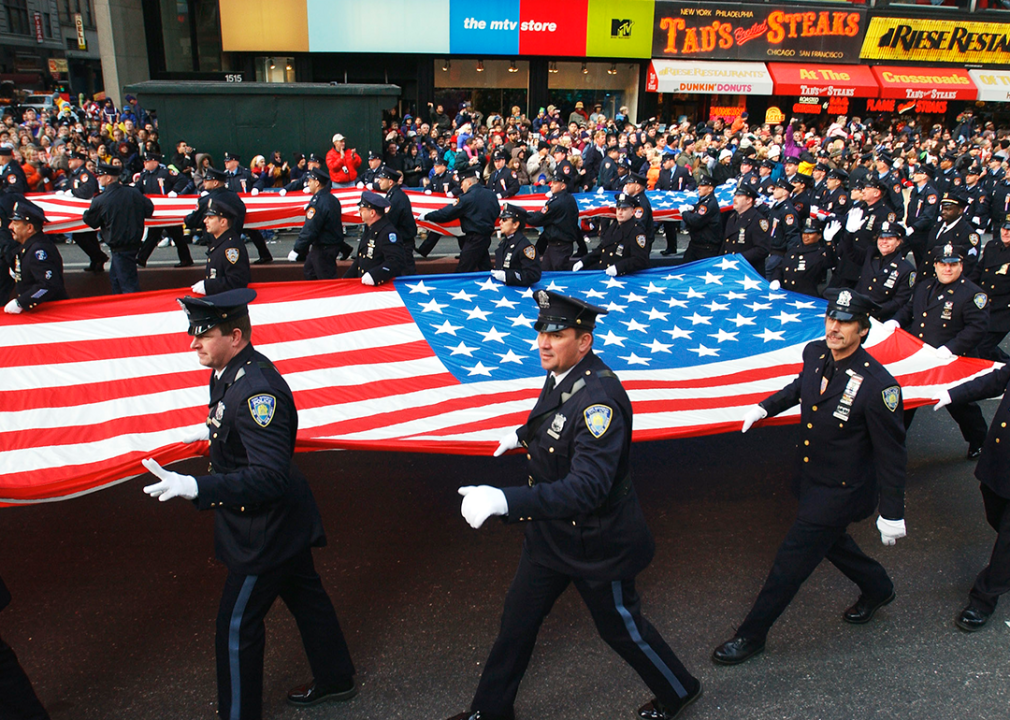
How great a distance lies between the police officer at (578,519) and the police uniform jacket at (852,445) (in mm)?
949

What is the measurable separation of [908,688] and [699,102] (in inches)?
1038

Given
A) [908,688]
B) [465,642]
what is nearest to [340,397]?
[465,642]

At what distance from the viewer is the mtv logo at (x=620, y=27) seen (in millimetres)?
24198

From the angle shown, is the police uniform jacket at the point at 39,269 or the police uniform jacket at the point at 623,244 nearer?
the police uniform jacket at the point at 39,269

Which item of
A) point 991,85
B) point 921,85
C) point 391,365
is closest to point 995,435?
point 391,365

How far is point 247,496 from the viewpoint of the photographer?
2625 millimetres

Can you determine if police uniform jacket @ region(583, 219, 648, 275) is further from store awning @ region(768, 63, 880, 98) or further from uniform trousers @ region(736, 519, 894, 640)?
store awning @ region(768, 63, 880, 98)

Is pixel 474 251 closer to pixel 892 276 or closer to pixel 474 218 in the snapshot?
pixel 474 218

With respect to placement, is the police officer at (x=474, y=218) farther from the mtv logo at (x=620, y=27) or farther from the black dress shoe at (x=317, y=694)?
the mtv logo at (x=620, y=27)

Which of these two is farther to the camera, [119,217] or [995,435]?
[119,217]

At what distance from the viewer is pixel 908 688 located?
329cm

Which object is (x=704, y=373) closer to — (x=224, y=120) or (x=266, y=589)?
(x=266, y=589)

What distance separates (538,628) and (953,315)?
3997 millimetres

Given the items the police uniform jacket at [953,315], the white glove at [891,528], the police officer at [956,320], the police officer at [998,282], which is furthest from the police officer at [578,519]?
the police officer at [998,282]
